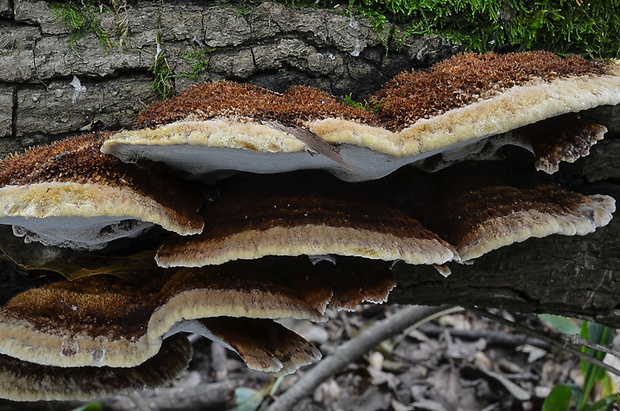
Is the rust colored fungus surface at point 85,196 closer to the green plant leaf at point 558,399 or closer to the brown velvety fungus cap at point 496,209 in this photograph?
the brown velvety fungus cap at point 496,209

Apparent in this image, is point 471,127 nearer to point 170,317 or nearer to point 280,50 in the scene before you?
point 280,50

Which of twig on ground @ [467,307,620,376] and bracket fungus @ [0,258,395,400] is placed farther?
twig on ground @ [467,307,620,376]

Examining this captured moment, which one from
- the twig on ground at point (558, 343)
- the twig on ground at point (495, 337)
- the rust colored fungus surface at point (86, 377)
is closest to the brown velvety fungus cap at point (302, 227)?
the rust colored fungus surface at point (86, 377)

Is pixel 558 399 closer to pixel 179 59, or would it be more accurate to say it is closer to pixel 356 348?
pixel 356 348

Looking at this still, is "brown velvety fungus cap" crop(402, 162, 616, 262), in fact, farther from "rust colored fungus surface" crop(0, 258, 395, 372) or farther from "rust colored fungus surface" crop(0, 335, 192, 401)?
"rust colored fungus surface" crop(0, 335, 192, 401)

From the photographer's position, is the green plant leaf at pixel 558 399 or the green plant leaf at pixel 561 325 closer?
the green plant leaf at pixel 558 399

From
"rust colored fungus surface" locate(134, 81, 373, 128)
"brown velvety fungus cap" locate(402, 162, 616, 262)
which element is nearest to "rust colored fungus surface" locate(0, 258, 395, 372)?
"brown velvety fungus cap" locate(402, 162, 616, 262)

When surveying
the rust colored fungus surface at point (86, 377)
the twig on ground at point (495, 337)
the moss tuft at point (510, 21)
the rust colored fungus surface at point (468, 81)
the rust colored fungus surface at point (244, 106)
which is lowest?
the twig on ground at point (495, 337)

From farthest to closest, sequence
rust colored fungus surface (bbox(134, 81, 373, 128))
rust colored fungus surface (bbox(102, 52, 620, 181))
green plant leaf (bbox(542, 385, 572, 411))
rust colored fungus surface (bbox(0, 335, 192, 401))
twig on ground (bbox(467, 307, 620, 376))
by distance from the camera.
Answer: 1. green plant leaf (bbox(542, 385, 572, 411))
2. twig on ground (bbox(467, 307, 620, 376))
3. rust colored fungus surface (bbox(0, 335, 192, 401))
4. rust colored fungus surface (bbox(134, 81, 373, 128))
5. rust colored fungus surface (bbox(102, 52, 620, 181))
